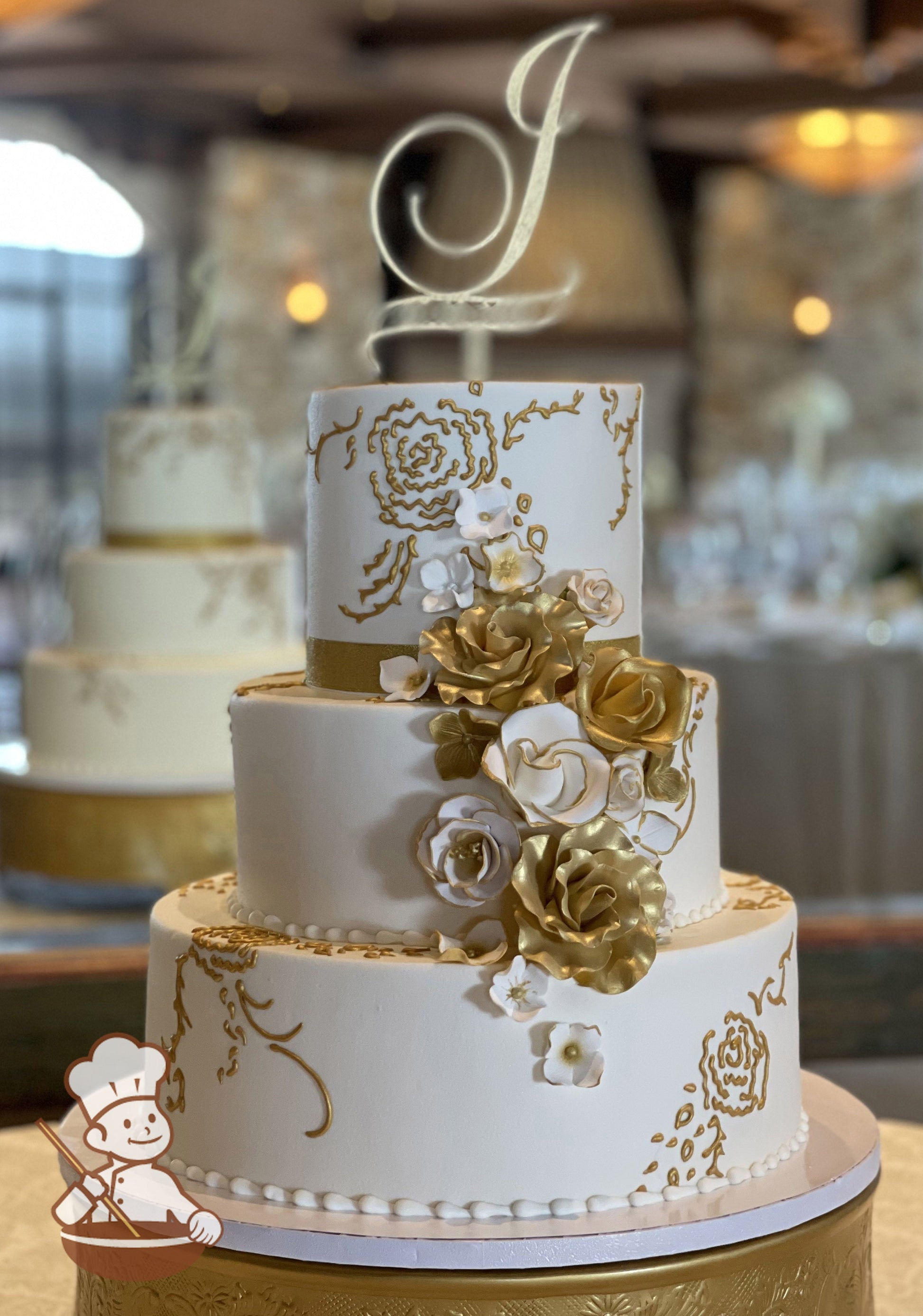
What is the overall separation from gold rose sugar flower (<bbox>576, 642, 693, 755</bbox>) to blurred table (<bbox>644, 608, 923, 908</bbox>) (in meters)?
4.11

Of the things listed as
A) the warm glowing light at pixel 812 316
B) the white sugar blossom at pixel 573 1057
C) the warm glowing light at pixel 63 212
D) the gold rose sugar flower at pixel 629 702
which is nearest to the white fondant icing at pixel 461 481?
the gold rose sugar flower at pixel 629 702

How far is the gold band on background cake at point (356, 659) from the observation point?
4.93ft

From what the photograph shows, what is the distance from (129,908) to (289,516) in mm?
3376

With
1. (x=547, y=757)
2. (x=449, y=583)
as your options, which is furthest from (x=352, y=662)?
(x=547, y=757)

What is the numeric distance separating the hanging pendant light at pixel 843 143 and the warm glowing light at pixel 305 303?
129 inches

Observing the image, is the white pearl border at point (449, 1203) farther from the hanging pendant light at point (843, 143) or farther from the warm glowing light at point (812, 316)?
the warm glowing light at point (812, 316)

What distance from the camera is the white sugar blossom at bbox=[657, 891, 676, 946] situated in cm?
147

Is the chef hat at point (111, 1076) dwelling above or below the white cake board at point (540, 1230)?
above

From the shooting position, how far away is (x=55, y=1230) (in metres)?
1.91

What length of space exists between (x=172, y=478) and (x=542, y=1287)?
2282mm

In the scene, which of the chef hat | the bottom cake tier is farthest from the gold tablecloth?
the bottom cake tier

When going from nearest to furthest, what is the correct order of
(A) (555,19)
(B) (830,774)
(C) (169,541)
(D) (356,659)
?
1. (D) (356,659)
2. (C) (169,541)
3. (B) (830,774)
4. (A) (555,19)

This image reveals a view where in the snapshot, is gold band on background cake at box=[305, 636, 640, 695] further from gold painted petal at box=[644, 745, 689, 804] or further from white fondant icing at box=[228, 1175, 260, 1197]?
white fondant icing at box=[228, 1175, 260, 1197]

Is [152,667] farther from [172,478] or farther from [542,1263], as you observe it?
[542,1263]
